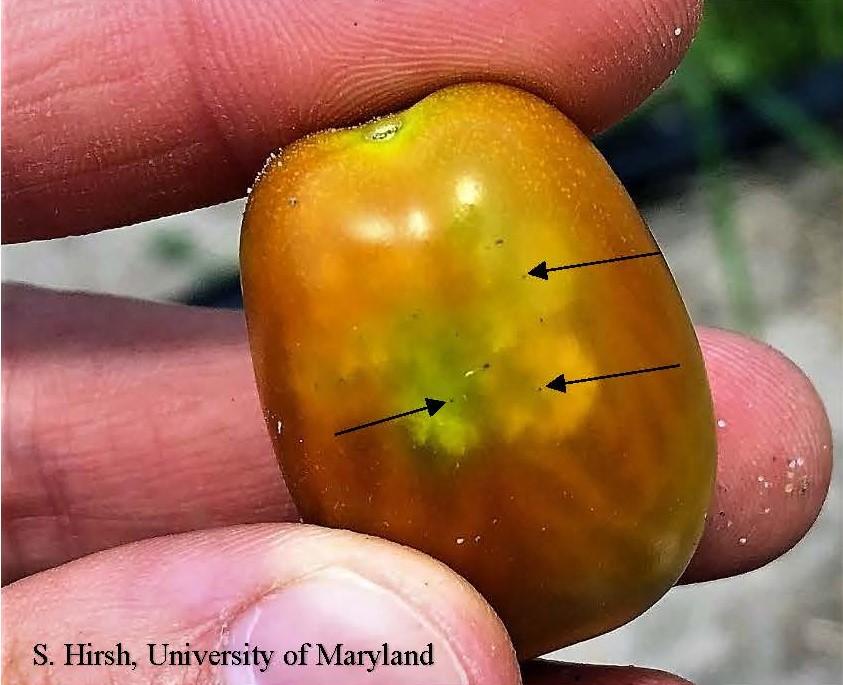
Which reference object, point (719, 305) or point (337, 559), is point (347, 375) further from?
point (719, 305)

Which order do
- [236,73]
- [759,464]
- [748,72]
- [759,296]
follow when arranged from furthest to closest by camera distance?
[748,72] < [759,296] < [759,464] < [236,73]

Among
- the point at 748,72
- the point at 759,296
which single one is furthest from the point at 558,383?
the point at 748,72

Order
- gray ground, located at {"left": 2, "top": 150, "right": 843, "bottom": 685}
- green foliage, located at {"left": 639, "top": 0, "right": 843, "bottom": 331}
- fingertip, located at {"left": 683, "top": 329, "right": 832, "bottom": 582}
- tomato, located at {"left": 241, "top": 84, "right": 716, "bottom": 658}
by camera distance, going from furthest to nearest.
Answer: green foliage, located at {"left": 639, "top": 0, "right": 843, "bottom": 331} → gray ground, located at {"left": 2, "top": 150, "right": 843, "bottom": 685} → fingertip, located at {"left": 683, "top": 329, "right": 832, "bottom": 582} → tomato, located at {"left": 241, "top": 84, "right": 716, "bottom": 658}

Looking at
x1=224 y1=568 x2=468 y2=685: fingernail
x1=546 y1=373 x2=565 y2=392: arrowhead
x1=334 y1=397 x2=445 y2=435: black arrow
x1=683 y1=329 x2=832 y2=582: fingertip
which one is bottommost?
x1=224 y1=568 x2=468 y2=685: fingernail

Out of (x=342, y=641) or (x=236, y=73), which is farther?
(x=236, y=73)

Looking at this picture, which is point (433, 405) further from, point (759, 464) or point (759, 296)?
point (759, 296)

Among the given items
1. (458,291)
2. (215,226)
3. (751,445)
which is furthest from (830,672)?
(215,226)

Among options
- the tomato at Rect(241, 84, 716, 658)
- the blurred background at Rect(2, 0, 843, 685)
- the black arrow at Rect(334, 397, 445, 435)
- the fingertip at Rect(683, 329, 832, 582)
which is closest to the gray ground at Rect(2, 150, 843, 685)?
the blurred background at Rect(2, 0, 843, 685)

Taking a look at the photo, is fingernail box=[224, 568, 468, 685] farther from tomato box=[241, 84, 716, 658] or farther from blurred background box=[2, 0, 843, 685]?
blurred background box=[2, 0, 843, 685]
